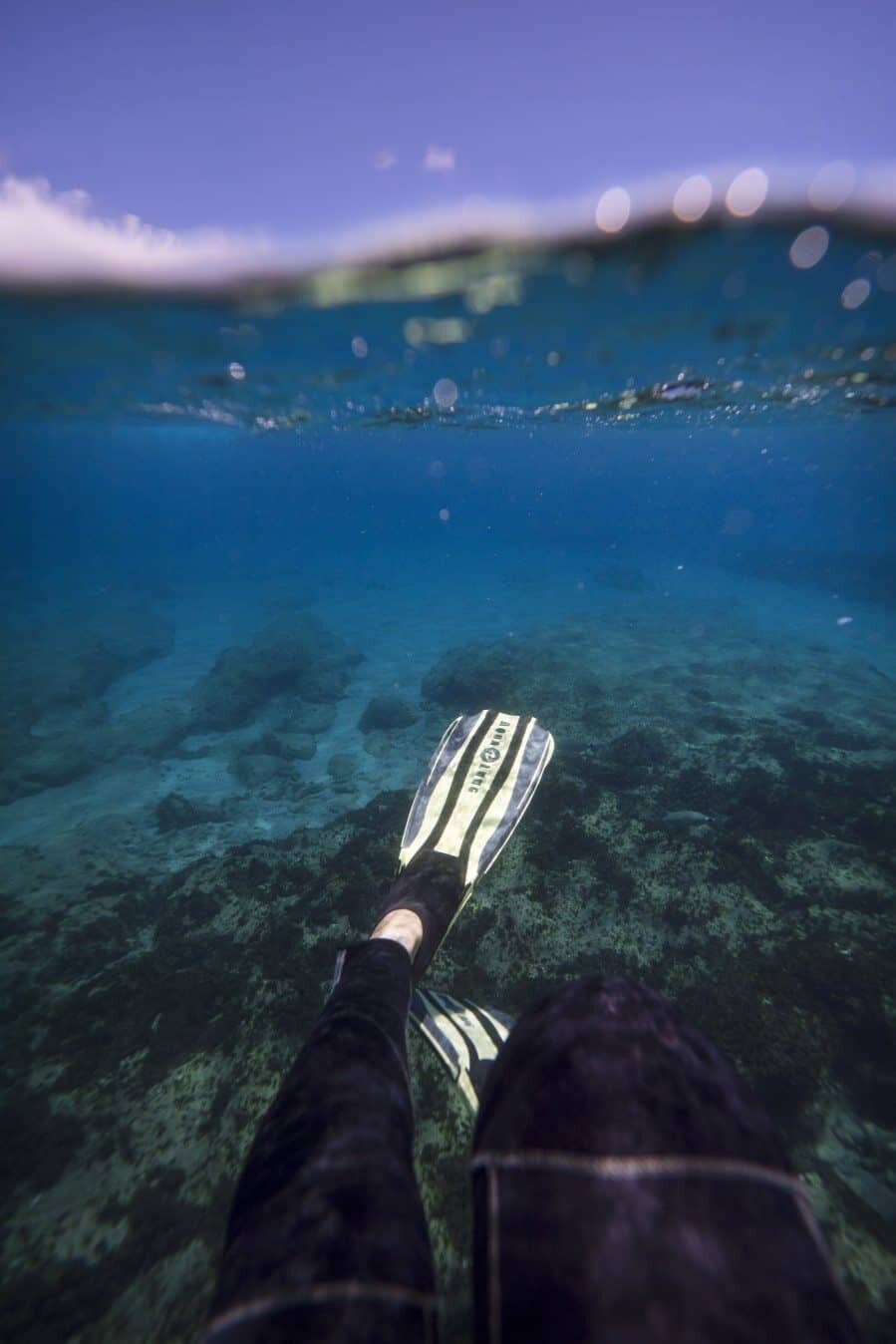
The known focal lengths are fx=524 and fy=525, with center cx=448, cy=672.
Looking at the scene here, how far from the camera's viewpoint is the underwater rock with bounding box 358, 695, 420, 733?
14.9 meters

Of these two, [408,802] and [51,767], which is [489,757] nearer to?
[408,802]

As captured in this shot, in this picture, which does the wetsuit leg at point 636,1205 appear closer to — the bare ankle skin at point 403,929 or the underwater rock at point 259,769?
the bare ankle skin at point 403,929

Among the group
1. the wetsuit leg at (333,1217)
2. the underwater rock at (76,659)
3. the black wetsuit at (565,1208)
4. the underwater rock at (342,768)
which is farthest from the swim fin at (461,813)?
the underwater rock at (76,659)

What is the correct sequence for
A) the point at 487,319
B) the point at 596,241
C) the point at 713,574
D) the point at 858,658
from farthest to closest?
the point at 713,574, the point at 858,658, the point at 487,319, the point at 596,241

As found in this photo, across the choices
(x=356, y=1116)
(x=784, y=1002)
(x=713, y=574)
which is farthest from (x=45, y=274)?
(x=713, y=574)

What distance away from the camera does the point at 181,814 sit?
10758 mm

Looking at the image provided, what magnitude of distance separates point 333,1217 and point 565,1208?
717 mm

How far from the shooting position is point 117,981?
16.4 ft

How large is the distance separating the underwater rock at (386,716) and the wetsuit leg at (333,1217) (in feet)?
41.2

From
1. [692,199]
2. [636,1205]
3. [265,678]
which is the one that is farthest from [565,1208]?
[265,678]

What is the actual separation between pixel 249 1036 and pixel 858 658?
25.1 metres

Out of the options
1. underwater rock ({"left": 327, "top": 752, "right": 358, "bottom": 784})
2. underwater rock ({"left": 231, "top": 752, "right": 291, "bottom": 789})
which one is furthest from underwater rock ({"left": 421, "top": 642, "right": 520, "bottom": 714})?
underwater rock ({"left": 231, "top": 752, "right": 291, "bottom": 789})

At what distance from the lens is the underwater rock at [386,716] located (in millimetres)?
14875

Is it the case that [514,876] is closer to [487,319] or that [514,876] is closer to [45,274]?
[487,319]
